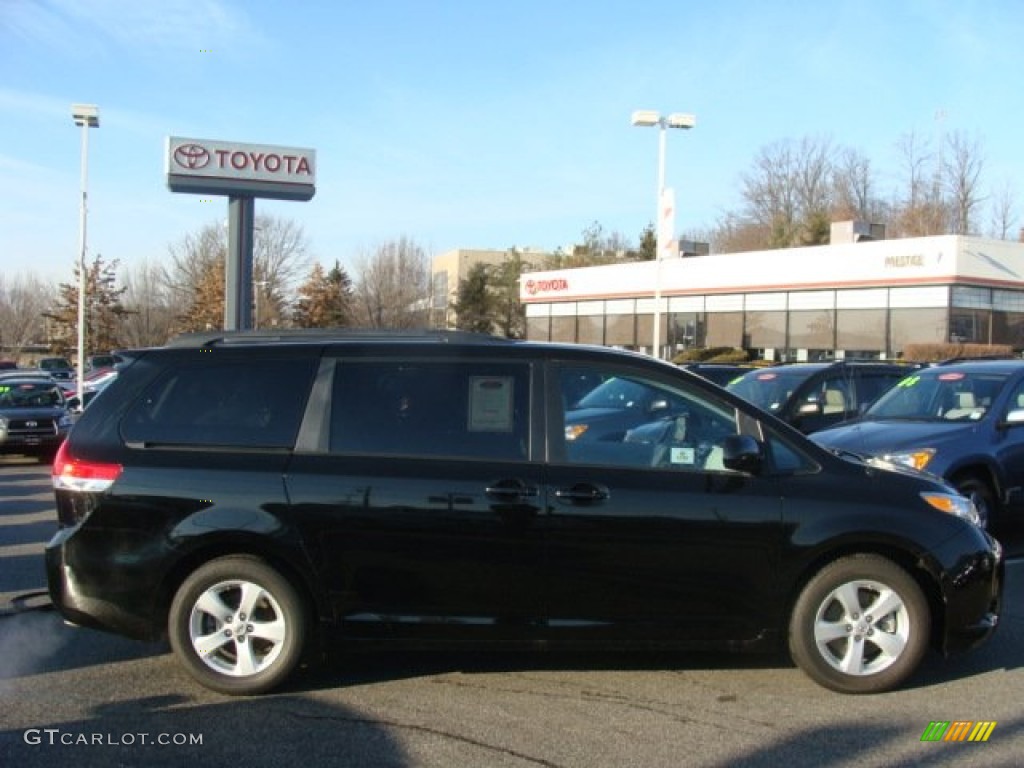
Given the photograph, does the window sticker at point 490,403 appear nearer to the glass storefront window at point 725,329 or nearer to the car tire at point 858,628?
the car tire at point 858,628

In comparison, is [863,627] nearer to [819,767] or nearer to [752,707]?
[752,707]

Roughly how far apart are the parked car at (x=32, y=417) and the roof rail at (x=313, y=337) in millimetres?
12187

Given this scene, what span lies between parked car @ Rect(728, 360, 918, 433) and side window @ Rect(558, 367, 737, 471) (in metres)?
6.66

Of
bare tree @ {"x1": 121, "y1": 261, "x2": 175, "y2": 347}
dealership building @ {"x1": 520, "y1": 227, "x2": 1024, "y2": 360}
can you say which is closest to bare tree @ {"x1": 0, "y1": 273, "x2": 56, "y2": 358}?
bare tree @ {"x1": 121, "y1": 261, "x2": 175, "y2": 347}

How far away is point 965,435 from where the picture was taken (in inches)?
328

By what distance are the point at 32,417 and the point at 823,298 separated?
90.0 ft

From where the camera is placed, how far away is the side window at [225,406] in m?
5.04

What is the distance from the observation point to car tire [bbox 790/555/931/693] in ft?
16.3

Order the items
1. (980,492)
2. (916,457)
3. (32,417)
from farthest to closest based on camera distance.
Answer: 1. (32,417)
2. (980,492)
3. (916,457)

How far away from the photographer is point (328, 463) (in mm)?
4930

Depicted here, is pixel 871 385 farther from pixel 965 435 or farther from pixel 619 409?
pixel 619 409

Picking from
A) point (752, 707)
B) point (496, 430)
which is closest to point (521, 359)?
point (496, 430)

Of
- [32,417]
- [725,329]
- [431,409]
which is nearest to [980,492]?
[431,409]

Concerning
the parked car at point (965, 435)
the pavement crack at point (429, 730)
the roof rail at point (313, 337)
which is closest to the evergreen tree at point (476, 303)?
the parked car at point (965, 435)
